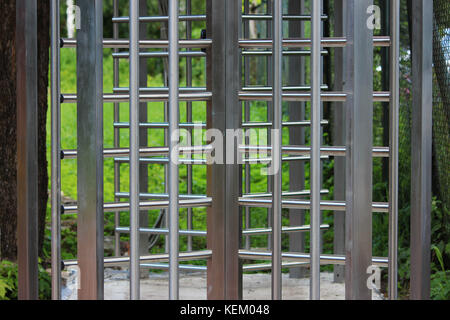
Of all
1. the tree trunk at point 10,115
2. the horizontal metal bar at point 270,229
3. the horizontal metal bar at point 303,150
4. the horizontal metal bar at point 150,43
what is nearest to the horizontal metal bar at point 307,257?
the horizontal metal bar at point 303,150

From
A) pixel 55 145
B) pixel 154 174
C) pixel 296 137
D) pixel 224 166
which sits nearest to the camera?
pixel 55 145

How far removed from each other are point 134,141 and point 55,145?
264 millimetres

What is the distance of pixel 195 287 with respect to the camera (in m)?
5.34

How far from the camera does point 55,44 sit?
2.16 metres

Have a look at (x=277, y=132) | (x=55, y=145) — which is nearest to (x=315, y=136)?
(x=277, y=132)

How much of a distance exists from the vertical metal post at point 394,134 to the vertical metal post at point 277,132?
34cm

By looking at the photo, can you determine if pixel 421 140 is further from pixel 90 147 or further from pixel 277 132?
pixel 90 147

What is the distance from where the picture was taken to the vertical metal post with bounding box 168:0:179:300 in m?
2.04

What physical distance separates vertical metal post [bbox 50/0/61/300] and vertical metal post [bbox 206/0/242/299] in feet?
2.44

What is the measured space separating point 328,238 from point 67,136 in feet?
20.9

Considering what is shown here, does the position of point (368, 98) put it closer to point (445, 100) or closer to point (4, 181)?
point (445, 100)

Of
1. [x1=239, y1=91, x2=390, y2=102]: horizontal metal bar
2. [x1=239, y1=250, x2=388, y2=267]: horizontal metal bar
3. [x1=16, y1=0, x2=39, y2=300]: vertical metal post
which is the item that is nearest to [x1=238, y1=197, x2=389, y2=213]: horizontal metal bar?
[x1=239, y1=250, x2=388, y2=267]: horizontal metal bar
